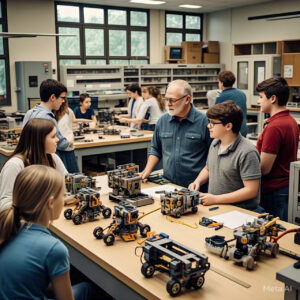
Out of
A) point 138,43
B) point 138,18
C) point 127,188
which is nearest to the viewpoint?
point 127,188

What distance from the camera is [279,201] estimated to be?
2977 millimetres

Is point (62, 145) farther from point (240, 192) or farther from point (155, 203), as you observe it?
point (240, 192)

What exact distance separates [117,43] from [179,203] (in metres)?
8.41

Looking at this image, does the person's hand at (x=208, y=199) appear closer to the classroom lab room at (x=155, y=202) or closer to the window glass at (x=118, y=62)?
the classroom lab room at (x=155, y=202)

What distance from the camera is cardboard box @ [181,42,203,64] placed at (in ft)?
35.1

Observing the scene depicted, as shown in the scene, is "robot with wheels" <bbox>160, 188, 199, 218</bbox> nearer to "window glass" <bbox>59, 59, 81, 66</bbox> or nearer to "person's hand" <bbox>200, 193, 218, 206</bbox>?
"person's hand" <bbox>200, 193, 218, 206</bbox>

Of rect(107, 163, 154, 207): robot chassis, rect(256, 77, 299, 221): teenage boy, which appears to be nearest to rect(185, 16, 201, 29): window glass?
rect(256, 77, 299, 221): teenage boy

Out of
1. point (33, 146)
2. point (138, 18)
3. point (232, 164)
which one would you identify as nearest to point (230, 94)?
point (232, 164)

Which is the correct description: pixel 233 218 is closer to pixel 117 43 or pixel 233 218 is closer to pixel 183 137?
pixel 183 137

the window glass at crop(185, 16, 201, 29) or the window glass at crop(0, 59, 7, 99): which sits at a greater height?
the window glass at crop(185, 16, 201, 29)

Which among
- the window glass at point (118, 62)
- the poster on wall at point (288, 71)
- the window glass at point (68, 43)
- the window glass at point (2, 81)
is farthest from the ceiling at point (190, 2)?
the window glass at point (2, 81)

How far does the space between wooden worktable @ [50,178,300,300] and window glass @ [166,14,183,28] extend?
9.33 m

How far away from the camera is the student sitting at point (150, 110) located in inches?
254

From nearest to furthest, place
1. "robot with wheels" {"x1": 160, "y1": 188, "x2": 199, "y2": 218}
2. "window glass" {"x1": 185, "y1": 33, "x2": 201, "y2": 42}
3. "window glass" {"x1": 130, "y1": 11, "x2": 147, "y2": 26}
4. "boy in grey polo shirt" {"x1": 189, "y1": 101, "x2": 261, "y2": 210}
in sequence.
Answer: "robot with wheels" {"x1": 160, "y1": 188, "x2": 199, "y2": 218}
"boy in grey polo shirt" {"x1": 189, "y1": 101, "x2": 261, "y2": 210}
"window glass" {"x1": 130, "y1": 11, "x2": 147, "y2": 26}
"window glass" {"x1": 185, "y1": 33, "x2": 201, "y2": 42}
